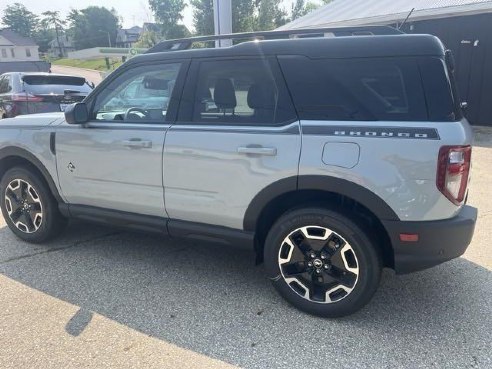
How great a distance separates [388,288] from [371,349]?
822 mm

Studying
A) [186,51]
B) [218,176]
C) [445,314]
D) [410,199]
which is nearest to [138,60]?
[186,51]

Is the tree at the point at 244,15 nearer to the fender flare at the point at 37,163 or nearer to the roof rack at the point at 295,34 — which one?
the fender flare at the point at 37,163

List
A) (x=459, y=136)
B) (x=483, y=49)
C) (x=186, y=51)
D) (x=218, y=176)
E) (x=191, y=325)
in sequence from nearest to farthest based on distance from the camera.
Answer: (x=459, y=136), (x=191, y=325), (x=218, y=176), (x=186, y=51), (x=483, y=49)

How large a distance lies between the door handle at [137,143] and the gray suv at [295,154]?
1 centimetres

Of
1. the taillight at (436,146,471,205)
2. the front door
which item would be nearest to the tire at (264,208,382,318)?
the taillight at (436,146,471,205)

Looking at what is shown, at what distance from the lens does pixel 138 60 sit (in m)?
3.50

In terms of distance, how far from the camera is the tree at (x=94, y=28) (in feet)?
310

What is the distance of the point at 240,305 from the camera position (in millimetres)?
3119

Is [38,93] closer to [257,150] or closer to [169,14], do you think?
[257,150]

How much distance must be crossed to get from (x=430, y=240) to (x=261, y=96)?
147cm

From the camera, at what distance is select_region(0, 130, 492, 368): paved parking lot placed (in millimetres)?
2555

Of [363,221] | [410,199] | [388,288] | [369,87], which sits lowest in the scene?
[388,288]

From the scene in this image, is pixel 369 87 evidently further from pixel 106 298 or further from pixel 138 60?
pixel 106 298

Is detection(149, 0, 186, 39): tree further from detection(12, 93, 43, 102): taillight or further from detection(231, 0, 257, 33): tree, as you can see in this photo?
detection(12, 93, 43, 102): taillight
